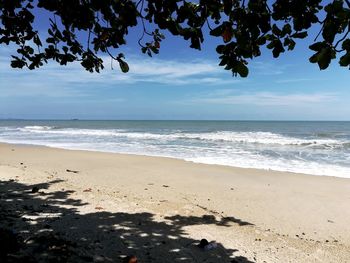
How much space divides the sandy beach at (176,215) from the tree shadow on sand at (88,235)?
0.01 metres

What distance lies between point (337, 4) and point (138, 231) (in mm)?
3524

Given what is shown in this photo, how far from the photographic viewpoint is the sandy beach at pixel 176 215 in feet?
13.9

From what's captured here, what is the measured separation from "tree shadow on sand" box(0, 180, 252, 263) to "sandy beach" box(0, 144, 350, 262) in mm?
12

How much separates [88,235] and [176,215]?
1.64m

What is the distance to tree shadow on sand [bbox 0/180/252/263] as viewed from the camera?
3705 mm

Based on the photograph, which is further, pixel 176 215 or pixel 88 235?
pixel 176 215

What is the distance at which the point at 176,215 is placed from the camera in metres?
5.80

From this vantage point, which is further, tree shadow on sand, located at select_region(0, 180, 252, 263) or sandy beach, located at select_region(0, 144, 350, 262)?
sandy beach, located at select_region(0, 144, 350, 262)

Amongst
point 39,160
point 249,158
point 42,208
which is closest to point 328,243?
point 42,208

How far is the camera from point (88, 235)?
4539mm

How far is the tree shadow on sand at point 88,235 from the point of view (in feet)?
12.2

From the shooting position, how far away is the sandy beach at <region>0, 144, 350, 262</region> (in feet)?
13.9

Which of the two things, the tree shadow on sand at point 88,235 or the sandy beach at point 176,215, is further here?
the sandy beach at point 176,215

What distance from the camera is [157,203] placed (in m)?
6.55
